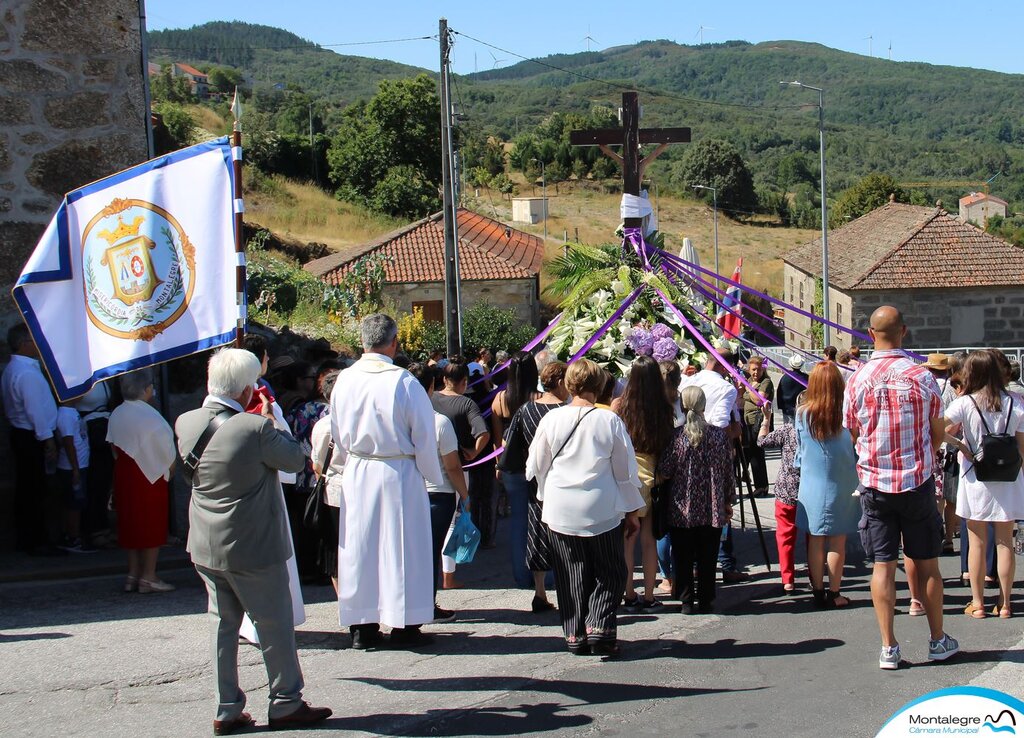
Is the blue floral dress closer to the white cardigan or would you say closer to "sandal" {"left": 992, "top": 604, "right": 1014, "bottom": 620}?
"sandal" {"left": 992, "top": 604, "right": 1014, "bottom": 620}

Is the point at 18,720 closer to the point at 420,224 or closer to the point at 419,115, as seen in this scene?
the point at 420,224

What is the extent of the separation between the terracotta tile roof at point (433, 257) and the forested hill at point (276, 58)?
106 meters

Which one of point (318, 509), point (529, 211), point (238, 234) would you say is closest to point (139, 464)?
point (318, 509)

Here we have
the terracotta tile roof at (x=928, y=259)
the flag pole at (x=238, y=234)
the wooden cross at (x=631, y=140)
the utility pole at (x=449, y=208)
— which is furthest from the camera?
the terracotta tile roof at (x=928, y=259)

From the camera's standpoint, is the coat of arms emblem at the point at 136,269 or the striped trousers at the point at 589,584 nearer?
the striped trousers at the point at 589,584

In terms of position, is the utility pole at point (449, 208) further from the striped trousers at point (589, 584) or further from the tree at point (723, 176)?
the tree at point (723, 176)

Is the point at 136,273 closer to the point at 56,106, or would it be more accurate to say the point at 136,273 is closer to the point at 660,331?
the point at 56,106

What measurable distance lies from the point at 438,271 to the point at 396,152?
78.3 ft

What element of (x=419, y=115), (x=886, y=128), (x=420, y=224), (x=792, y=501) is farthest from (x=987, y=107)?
(x=792, y=501)

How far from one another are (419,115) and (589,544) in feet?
181

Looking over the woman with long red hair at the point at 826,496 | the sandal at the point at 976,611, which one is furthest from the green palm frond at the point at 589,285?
the sandal at the point at 976,611

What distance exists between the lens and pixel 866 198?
64.5 metres

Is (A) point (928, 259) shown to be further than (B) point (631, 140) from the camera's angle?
Yes

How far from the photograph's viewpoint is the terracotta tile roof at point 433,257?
3647cm
